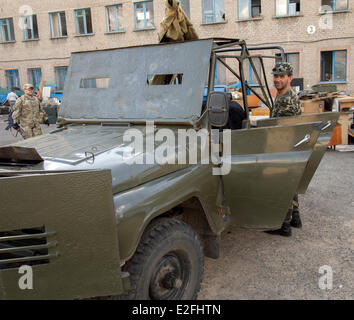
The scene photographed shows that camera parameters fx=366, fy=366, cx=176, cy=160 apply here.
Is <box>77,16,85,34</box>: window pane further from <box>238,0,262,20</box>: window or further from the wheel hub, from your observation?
the wheel hub

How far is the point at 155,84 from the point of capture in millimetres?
3330

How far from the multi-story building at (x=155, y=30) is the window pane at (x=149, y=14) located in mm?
54

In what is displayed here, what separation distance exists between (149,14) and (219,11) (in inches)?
167

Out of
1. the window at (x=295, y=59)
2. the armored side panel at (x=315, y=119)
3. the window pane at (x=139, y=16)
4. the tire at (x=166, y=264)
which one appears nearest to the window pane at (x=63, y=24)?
the window pane at (x=139, y=16)

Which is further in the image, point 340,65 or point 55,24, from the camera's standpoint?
point 55,24

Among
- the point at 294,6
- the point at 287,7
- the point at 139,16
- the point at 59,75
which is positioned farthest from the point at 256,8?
the point at 59,75

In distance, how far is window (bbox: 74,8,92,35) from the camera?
23.3 metres

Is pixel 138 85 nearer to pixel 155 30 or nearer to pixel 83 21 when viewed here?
pixel 155 30

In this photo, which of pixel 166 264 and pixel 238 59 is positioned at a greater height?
pixel 238 59

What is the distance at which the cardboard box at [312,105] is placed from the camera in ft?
31.7

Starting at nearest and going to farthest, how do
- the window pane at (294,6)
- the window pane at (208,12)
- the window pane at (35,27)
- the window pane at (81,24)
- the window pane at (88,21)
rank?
the window pane at (294,6)
the window pane at (208,12)
the window pane at (88,21)
the window pane at (81,24)
the window pane at (35,27)

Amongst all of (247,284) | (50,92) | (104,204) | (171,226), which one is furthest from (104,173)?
(50,92)

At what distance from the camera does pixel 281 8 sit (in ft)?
62.5
